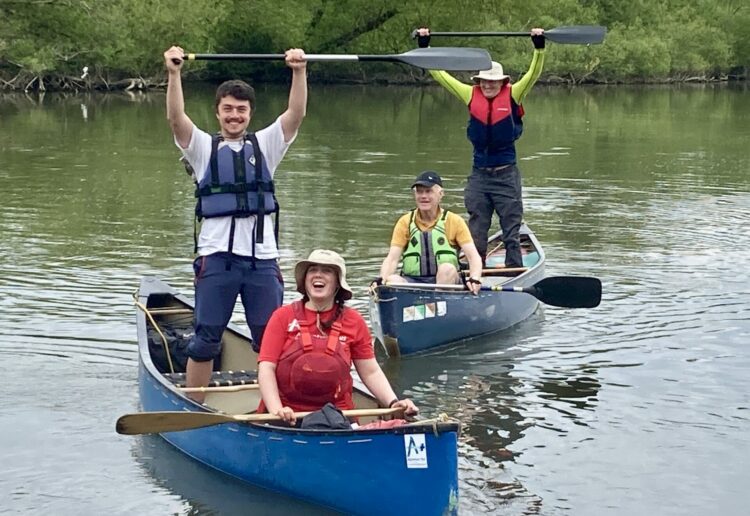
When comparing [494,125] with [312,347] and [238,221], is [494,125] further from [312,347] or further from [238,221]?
[312,347]

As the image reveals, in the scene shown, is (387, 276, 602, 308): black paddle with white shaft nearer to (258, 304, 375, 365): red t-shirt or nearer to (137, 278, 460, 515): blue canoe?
(137, 278, 460, 515): blue canoe

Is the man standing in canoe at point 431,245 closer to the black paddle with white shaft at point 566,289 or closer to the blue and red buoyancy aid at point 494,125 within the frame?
the black paddle with white shaft at point 566,289

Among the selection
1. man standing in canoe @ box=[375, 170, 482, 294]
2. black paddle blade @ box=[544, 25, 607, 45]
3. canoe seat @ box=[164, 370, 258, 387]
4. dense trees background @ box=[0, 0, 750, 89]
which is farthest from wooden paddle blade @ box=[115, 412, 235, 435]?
dense trees background @ box=[0, 0, 750, 89]

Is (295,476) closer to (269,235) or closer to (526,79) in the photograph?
(269,235)

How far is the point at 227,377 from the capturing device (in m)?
6.97

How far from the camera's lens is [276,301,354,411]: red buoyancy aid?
5.59 m

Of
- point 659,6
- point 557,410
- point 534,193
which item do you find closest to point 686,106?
point 534,193

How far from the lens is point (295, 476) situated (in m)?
5.61

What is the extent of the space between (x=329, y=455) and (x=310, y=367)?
1.43 ft

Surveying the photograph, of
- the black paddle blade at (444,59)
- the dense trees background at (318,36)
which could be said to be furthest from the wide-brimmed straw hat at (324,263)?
the dense trees background at (318,36)

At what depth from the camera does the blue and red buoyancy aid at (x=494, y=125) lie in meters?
9.49

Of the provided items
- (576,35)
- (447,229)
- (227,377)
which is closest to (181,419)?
(227,377)

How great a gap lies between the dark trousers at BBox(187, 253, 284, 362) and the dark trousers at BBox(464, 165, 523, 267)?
3.68 m

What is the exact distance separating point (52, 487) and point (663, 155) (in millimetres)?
17935
